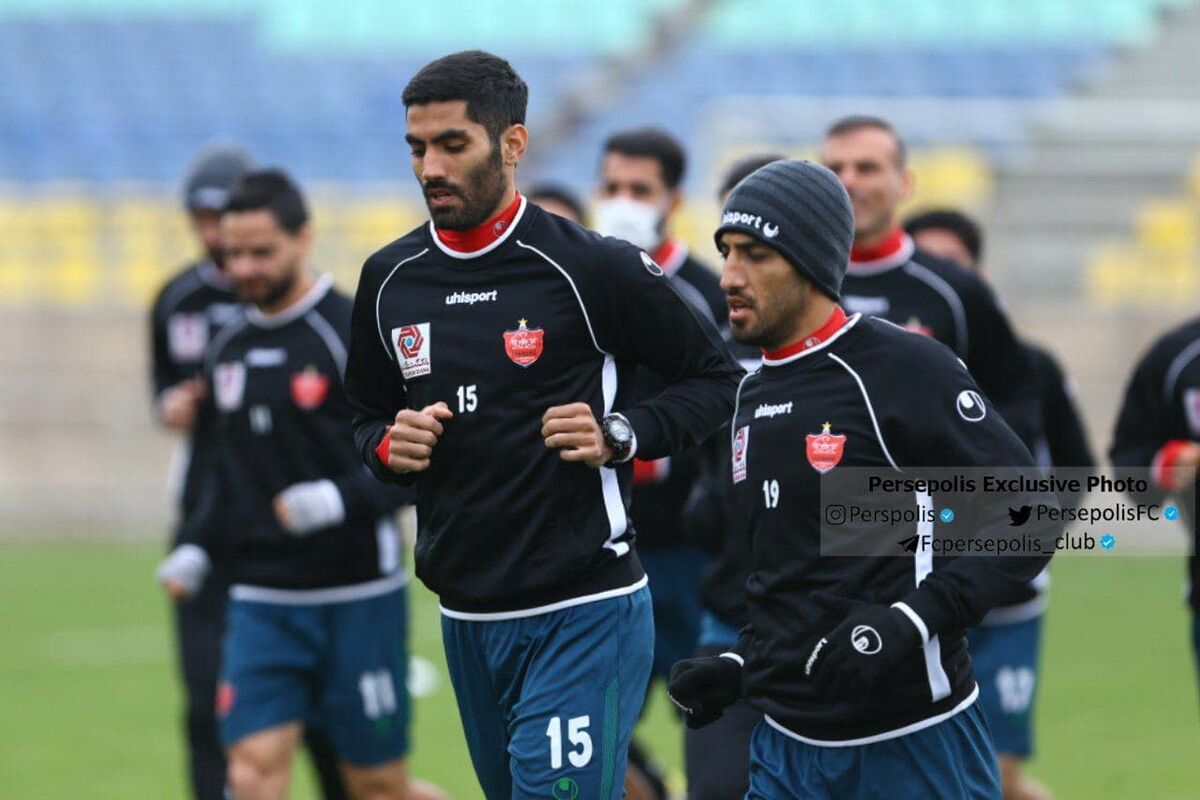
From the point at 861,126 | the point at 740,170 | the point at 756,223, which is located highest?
the point at 861,126

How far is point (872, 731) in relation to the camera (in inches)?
189

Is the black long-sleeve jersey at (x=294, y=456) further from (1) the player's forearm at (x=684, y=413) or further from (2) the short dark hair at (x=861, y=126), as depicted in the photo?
(1) the player's forearm at (x=684, y=413)

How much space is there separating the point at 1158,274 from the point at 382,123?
9833 millimetres

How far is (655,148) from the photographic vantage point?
26.6ft

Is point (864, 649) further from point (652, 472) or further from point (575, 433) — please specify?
point (652, 472)

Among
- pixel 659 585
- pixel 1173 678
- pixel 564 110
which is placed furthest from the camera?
pixel 564 110

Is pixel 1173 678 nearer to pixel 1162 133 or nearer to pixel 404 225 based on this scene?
pixel 1162 133

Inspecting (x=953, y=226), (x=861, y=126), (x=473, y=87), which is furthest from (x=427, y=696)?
(x=473, y=87)

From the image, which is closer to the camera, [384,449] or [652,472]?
[384,449]

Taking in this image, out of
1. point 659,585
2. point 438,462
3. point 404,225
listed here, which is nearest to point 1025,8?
point 404,225

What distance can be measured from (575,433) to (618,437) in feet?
0.50

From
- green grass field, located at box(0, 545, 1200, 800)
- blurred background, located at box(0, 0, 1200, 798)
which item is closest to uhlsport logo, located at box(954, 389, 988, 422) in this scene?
green grass field, located at box(0, 545, 1200, 800)

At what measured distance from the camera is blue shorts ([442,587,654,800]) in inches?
201

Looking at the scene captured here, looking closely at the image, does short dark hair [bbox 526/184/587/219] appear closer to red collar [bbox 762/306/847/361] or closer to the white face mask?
the white face mask
